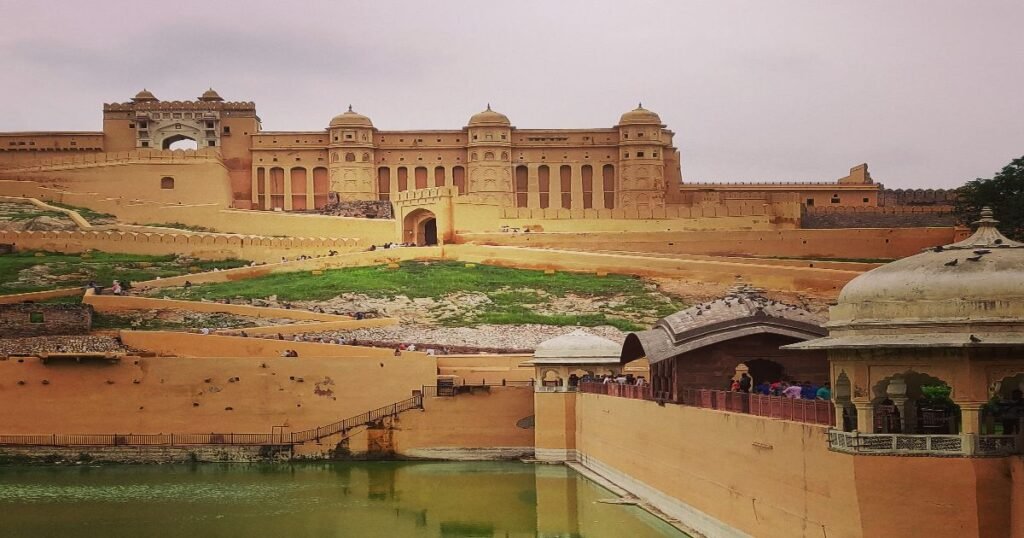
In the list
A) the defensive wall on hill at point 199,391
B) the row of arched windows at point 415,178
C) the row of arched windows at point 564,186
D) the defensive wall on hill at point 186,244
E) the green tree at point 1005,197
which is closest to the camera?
the defensive wall on hill at point 199,391

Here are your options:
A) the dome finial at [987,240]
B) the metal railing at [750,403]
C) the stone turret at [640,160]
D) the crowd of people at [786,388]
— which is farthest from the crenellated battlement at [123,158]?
the dome finial at [987,240]

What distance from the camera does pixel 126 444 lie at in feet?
115

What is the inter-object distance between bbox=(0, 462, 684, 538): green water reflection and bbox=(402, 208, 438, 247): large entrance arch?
26366mm

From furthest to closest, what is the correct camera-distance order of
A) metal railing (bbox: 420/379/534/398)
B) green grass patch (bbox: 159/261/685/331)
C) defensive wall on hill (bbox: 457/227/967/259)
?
defensive wall on hill (bbox: 457/227/967/259) < green grass patch (bbox: 159/261/685/331) < metal railing (bbox: 420/379/534/398)

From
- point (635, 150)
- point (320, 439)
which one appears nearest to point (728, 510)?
point (320, 439)

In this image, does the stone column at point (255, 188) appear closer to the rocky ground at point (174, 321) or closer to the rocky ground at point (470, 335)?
the rocky ground at point (174, 321)

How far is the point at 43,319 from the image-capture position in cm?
3994

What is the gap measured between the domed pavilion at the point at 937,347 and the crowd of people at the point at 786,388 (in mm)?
1756

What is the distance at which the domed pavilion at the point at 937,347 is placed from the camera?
14523 mm

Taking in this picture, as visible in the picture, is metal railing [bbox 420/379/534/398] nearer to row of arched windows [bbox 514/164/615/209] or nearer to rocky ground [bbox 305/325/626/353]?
rocky ground [bbox 305/325/626/353]

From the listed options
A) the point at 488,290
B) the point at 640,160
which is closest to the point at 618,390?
the point at 488,290

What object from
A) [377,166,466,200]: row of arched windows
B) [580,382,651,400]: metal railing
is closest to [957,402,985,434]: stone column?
[580,382,651,400]: metal railing

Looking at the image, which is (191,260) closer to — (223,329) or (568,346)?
(223,329)

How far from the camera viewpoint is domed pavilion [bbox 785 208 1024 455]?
1452 cm
